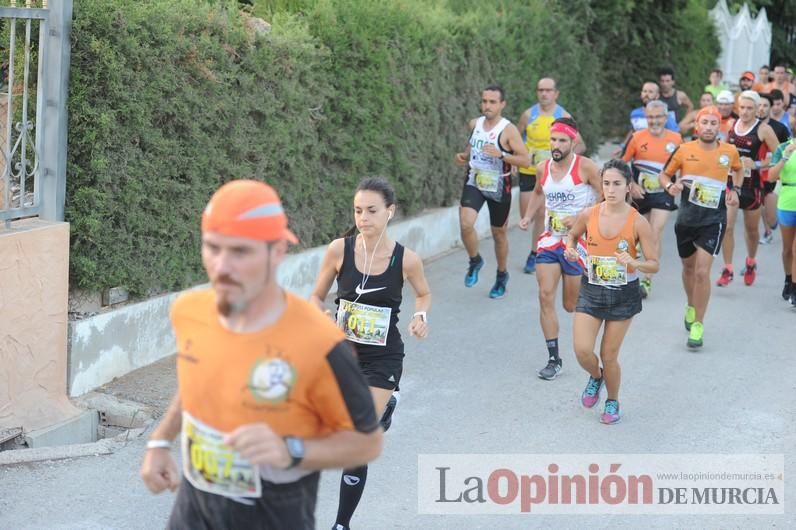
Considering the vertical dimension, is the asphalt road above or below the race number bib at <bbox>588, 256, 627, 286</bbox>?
below

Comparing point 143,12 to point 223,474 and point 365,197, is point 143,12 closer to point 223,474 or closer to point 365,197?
point 365,197

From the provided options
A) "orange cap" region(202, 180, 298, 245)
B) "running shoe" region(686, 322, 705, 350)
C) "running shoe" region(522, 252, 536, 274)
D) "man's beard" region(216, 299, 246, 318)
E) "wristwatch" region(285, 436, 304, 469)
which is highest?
"orange cap" region(202, 180, 298, 245)

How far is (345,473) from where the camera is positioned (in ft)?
18.1

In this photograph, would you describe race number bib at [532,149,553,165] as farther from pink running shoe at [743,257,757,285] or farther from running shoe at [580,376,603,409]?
running shoe at [580,376,603,409]

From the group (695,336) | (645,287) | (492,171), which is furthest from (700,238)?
(492,171)

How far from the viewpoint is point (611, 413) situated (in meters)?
7.81

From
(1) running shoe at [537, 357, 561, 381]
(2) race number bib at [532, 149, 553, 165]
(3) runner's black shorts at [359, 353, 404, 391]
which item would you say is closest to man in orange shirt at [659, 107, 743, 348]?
(1) running shoe at [537, 357, 561, 381]

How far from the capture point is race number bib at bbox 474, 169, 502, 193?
37.6 feet

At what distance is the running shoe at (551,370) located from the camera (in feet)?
29.1

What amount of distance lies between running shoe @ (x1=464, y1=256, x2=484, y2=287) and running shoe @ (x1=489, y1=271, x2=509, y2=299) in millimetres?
275

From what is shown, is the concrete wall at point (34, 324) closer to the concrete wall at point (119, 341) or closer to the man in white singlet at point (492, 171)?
the concrete wall at point (119, 341)

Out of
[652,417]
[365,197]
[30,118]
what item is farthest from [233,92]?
[652,417]

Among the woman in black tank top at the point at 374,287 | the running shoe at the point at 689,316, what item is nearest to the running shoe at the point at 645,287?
the running shoe at the point at 689,316

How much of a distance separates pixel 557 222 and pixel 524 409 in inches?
66.8
